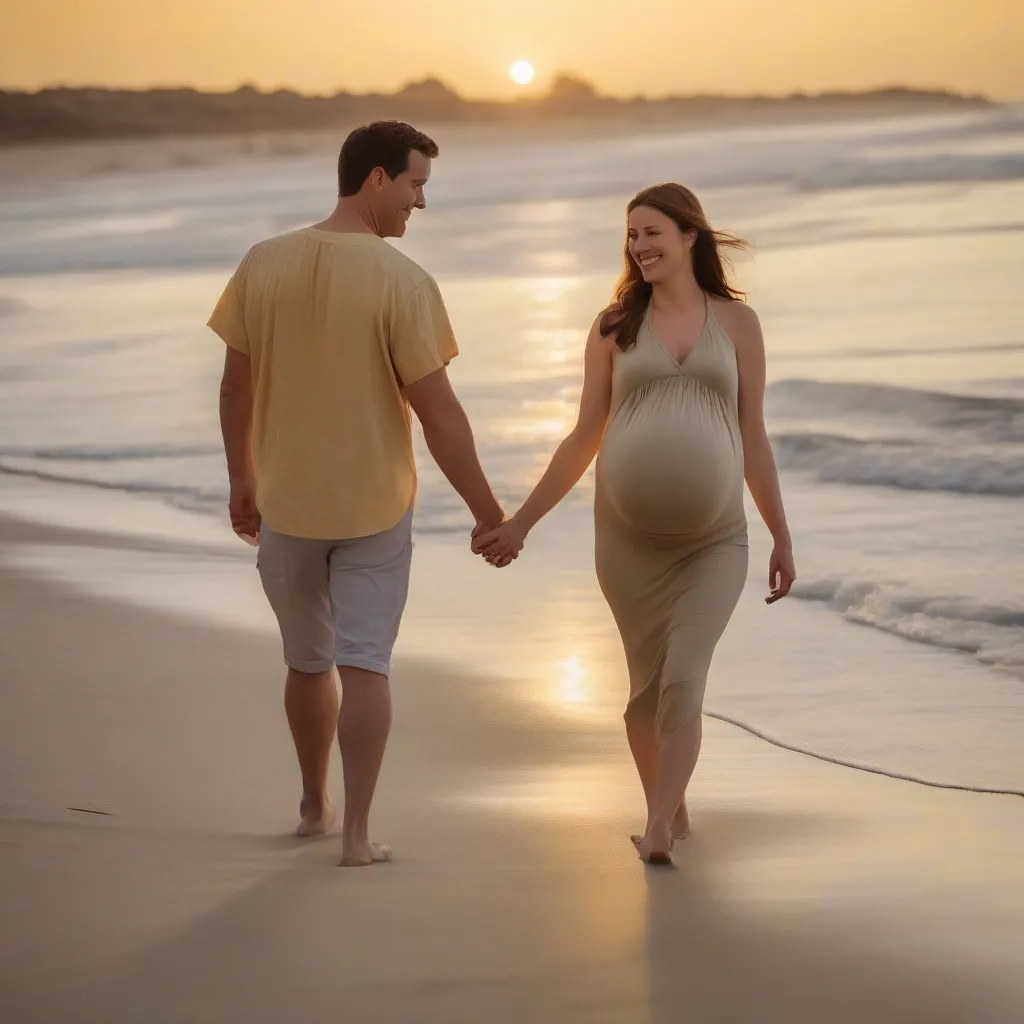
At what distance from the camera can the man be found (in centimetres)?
356

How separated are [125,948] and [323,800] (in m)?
1.03

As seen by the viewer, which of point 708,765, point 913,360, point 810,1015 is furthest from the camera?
point 913,360

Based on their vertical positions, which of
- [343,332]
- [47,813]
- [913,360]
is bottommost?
[913,360]

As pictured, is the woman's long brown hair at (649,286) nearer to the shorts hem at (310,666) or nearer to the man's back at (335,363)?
the man's back at (335,363)

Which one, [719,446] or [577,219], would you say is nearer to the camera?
[719,446]

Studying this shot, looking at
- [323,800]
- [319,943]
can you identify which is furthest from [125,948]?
[323,800]

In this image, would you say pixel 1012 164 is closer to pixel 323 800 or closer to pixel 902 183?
pixel 902 183

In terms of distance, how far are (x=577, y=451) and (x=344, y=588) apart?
2.46ft

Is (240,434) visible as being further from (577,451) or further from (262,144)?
(262,144)

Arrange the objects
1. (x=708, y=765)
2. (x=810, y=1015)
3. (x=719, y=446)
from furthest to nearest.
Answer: (x=708, y=765) → (x=719, y=446) → (x=810, y=1015)

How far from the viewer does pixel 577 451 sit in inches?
159

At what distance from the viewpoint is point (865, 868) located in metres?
3.67

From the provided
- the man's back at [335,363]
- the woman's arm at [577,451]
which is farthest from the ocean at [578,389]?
the man's back at [335,363]

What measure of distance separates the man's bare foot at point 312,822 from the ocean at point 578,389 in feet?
5.51
